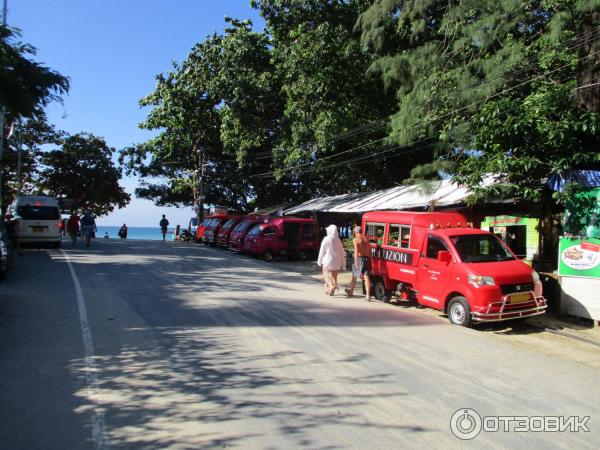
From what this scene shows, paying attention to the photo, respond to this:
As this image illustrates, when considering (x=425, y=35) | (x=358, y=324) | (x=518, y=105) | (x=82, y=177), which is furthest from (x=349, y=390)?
(x=82, y=177)

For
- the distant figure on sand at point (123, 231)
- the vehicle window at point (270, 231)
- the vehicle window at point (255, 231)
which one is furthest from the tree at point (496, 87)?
the distant figure on sand at point (123, 231)

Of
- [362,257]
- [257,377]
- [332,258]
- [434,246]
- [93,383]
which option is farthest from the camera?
[332,258]

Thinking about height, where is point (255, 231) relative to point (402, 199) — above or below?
below

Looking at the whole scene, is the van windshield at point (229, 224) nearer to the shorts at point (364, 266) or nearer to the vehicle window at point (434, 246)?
the shorts at point (364, 266)

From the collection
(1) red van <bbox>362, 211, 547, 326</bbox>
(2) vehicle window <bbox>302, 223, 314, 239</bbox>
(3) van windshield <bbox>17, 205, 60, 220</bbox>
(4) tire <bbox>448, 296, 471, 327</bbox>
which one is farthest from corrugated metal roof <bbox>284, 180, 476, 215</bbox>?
(3) van windshield <bbox>17, 205, 60, 220</bbox>

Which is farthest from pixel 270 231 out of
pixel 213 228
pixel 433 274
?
pixel 433 274

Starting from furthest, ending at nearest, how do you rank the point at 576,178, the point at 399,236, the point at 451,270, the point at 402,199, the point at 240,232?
the point at 240,232 < the point at 402,199 < the point at 399,236 < the point at 576,178 < the point at 451,270

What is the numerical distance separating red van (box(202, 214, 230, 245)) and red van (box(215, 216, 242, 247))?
636 millimetres

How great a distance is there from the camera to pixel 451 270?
9.10 meters

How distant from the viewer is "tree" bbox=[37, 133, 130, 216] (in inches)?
1532

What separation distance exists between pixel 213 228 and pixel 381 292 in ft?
55.4

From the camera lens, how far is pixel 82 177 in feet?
131

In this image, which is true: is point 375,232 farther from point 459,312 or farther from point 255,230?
point 255,230

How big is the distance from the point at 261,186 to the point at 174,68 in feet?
37.2
